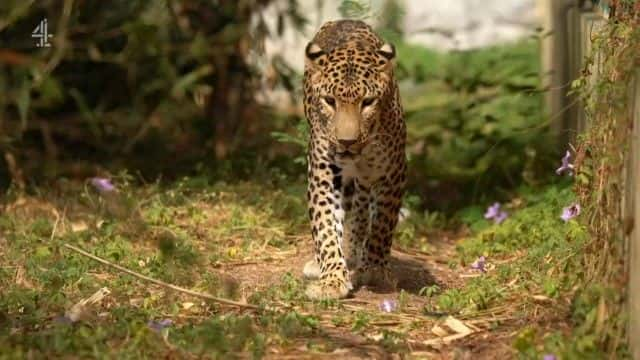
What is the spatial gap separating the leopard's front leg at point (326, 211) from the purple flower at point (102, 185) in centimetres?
192

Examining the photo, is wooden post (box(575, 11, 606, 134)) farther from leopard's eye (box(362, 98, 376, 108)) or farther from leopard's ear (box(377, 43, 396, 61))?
leopard's eye (box(362, 98, 376, 108))

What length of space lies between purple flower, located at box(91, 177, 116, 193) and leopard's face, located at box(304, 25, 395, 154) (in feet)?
6.35

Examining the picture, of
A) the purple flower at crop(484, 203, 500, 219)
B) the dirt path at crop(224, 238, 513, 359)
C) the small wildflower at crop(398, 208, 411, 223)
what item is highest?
the purple flower at crop(484, 203, 500, 219)

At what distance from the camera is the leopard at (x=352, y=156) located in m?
7.81

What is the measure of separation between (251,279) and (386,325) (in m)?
1.55

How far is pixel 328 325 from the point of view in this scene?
6.79 meters

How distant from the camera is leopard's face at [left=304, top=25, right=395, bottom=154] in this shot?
776 centimetres

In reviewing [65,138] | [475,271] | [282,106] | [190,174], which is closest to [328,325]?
[475,271]

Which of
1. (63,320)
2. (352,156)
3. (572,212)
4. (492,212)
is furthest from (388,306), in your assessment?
(492,212)

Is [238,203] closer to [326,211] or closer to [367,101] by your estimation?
[326,211]

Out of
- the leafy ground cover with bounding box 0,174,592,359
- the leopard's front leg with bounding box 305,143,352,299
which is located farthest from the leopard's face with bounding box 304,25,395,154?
the leafy ground cover with bounding box 0,174,592,359

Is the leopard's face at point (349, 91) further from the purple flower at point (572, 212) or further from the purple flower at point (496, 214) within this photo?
the purple flower at point (496, 214)

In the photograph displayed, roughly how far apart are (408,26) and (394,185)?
8992 millimetres

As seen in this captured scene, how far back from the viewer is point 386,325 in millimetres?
6781
